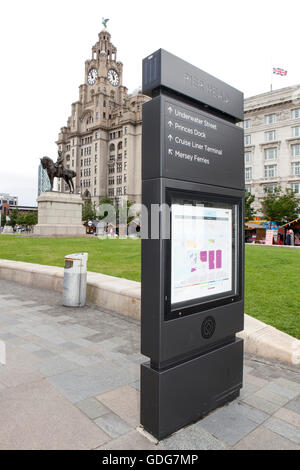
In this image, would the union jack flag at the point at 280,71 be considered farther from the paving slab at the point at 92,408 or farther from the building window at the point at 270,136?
the paving slab at the point at 92,408

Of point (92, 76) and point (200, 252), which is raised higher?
point (92, 76)

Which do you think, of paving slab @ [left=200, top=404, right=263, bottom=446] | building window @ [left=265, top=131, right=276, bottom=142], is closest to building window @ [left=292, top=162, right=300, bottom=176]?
building window @ [left=265, top=131, right=276, bottom=142]

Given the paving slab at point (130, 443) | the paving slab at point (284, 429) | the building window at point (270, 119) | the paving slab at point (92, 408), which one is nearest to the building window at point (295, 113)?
the building window at point (270, 119)

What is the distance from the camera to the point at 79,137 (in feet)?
388

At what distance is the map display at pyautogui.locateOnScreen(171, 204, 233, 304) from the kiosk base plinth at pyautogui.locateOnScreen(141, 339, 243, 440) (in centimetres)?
58

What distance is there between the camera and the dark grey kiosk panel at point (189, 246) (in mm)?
2455

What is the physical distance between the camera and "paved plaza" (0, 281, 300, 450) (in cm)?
243

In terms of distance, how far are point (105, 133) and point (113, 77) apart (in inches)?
951

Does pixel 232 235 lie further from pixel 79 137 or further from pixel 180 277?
pixel 79 137

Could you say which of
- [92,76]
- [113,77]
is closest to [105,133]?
[113,77]

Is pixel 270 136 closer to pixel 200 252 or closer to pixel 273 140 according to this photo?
pixel 273 140

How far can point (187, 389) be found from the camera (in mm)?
2664

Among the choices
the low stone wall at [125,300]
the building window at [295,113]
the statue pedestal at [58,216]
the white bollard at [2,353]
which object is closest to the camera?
the white bollard at [2,353]

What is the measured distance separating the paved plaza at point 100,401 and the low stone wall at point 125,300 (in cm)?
19
